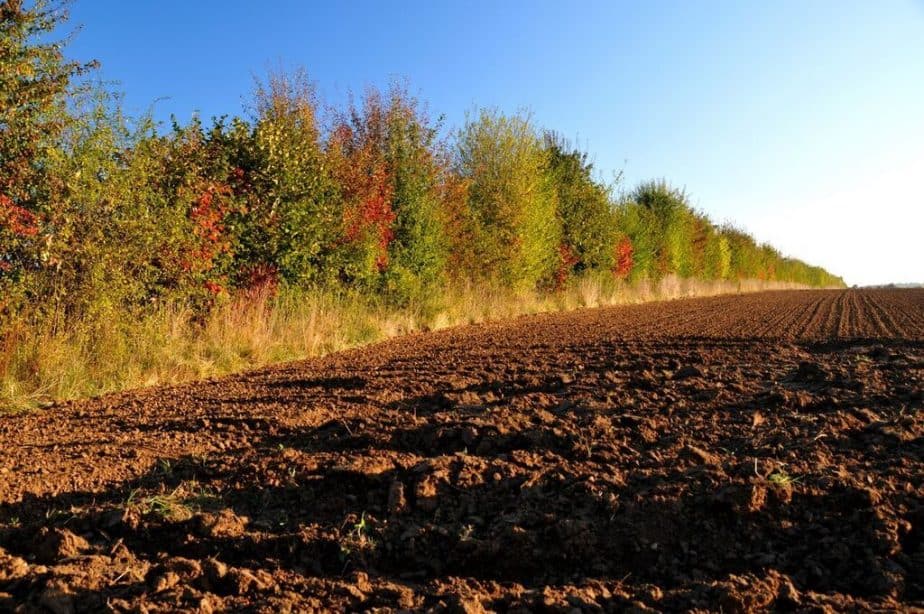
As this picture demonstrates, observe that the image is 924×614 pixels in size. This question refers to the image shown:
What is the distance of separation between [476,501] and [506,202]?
16724mm

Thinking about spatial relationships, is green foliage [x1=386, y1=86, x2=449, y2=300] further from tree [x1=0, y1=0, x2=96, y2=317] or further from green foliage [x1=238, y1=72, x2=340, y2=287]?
tree [x1=0, y1=0, x2=96, y2=317]

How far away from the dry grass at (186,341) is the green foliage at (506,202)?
3.72 meters

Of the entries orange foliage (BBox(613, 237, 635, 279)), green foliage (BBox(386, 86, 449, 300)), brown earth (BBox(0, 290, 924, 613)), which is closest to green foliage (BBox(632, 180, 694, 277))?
orange foliage (BBox(613, 237, 635, 279))

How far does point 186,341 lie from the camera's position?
8977 mm

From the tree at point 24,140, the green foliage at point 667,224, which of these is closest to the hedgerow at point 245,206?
the tree at point 24,140

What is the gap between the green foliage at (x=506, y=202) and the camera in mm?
19094

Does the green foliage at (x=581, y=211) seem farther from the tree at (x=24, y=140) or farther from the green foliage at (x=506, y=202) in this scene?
the tree at (x=24, y=140)

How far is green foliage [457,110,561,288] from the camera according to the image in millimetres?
19094

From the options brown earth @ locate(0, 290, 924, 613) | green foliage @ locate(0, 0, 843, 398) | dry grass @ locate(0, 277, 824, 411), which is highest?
green foliage @ locate(0, 0, 843, 398)

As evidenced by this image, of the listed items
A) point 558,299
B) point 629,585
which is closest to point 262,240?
point 629,585

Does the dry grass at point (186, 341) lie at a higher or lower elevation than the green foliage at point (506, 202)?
lower

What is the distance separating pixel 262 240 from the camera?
11227 mm

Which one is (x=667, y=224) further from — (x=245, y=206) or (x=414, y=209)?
(x=245, y=206)

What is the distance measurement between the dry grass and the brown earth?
90 centimetres
